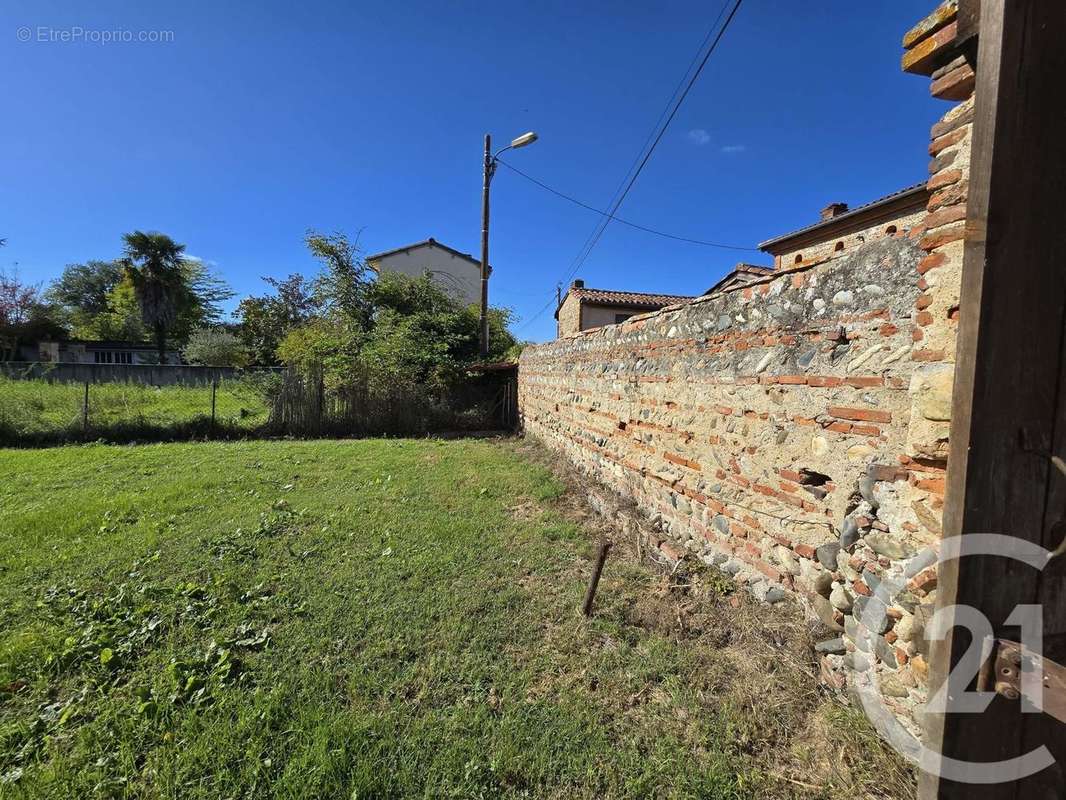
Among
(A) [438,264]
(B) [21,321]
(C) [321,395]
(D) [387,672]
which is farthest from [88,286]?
(D) [387,672]

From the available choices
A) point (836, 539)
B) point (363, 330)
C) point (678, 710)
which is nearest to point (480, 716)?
point (678, 710)

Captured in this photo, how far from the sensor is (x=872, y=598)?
1986 mm

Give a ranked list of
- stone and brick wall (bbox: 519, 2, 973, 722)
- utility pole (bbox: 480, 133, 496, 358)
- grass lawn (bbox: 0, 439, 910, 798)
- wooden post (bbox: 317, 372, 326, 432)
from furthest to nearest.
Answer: utility pole (bbox: 480, 133, 496, 358)
wooden post (bbox: 317, 372, 326, 432)
grass lawn (bbox: 0, 439, 910, 798)
stone and brick wall (bbox: 519, 2, 973, 722)

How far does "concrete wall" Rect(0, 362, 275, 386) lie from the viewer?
425 inches

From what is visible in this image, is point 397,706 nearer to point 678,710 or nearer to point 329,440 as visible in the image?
point 678,710

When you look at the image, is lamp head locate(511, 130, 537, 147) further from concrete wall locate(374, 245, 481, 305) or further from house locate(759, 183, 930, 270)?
concrete wall locate(374, 245, 481, 305)

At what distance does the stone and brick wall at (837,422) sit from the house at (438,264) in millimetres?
19284

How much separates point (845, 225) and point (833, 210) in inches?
56.6

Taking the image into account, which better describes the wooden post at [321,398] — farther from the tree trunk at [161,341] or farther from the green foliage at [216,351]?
the tree trunk at [161,341]

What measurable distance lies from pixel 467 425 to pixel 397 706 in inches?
389

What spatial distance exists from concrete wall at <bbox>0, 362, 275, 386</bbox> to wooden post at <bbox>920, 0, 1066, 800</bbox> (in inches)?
486

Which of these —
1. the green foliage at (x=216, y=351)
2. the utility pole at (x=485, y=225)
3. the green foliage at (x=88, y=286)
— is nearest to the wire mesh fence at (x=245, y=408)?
the utility pole at (x=485, y=225)

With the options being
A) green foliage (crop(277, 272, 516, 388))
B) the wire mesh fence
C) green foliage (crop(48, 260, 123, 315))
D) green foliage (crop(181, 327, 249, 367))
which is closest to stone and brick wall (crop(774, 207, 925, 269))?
the wire mesh fence

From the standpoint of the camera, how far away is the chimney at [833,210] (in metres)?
11.6
